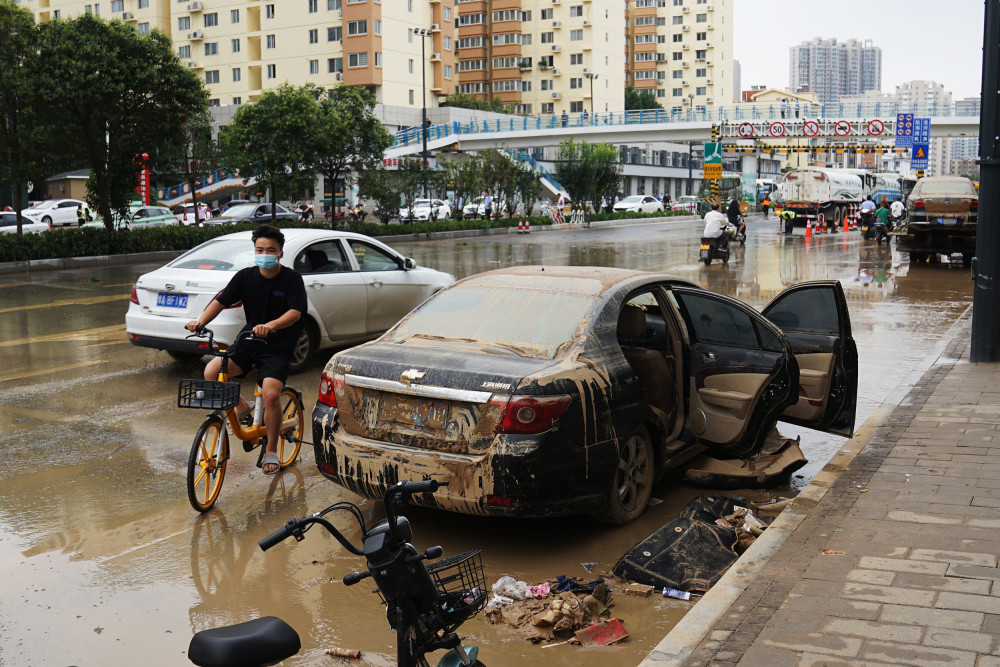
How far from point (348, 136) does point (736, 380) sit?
95.0 feet

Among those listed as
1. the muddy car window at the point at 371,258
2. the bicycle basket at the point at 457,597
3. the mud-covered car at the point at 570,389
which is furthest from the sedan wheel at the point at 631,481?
the muddy car window at the point at 371,258

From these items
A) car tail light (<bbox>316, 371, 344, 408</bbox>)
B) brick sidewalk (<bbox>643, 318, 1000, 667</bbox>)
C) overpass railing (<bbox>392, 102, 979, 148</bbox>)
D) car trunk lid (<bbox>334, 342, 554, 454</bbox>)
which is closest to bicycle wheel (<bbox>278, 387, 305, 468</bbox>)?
car tail light (<bbox>316, 371, 344, 408</bbox>)

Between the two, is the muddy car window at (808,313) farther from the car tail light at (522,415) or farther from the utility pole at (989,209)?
the utility pole at (989,209)

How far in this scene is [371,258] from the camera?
1170cm

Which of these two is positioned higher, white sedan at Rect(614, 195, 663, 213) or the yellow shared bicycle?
white sedan at Rect(614, 195, 663, 213)

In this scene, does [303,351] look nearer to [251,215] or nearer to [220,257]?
[220,257]

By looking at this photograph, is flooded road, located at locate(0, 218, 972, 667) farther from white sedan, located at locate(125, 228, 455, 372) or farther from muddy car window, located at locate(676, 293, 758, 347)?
muddy car window, located at locate(676, 293, 758, 347)

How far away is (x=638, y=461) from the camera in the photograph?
5.93 m

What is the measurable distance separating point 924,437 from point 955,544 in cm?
248

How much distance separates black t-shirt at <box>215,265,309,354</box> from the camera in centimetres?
664

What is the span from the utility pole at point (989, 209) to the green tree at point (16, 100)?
2088cm

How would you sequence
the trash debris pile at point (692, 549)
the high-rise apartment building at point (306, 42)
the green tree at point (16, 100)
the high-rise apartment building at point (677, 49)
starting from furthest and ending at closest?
the high-rise apartment building at point (677, 49) → the high-rise apartment building at point (306, 42) → the green tree at point (16, 100) → the trash debris pile at point (692, 549)

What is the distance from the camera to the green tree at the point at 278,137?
32125mm

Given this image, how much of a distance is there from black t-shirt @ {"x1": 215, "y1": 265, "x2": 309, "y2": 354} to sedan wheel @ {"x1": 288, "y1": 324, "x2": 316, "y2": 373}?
3.64 meters
